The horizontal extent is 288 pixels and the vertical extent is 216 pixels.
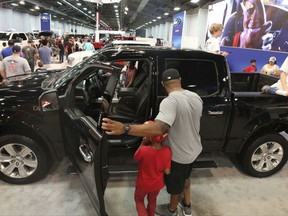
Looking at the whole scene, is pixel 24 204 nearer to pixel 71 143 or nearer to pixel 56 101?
pixel 71 143

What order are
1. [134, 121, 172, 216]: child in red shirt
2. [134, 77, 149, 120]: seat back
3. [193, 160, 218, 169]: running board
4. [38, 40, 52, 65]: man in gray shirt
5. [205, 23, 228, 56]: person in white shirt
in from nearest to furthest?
1. [134, 121, 172, 216]: child in red shirt
2. [134, 77, 149, 120]: seat back
3. [193, 160, 218, 169]: running board
4. [205, 23, 228, 56]: person in white shirt
5. [38, 40, 52, 65]: man in gray shirt

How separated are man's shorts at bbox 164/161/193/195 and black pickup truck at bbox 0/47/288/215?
2.26ft

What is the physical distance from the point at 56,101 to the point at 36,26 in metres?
44.0

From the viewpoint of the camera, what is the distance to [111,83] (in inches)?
86.5

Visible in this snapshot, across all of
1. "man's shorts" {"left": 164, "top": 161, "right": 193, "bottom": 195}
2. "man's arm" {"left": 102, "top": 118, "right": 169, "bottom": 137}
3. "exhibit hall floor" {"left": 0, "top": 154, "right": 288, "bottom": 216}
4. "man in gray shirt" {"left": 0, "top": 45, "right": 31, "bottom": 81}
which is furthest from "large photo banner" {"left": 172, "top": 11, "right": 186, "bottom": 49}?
"man's arm" {"left": 102, "top": 118, "right": 169, "bottom": 137}

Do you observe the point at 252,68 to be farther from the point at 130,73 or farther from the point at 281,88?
the point at 130,73

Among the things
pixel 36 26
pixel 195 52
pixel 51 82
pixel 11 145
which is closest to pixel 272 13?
pixel 195 52

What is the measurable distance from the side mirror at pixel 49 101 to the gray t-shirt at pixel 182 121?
4.32ft

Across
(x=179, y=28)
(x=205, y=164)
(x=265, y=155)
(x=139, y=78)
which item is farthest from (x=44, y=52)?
(x=179, y=28)

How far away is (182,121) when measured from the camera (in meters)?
2.19

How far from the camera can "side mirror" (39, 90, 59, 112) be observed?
2775mm

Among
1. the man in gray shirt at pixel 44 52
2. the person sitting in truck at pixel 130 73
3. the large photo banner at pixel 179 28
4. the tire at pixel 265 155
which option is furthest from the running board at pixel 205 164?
the large photo banner at pixel 179 28

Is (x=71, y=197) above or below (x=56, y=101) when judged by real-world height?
below

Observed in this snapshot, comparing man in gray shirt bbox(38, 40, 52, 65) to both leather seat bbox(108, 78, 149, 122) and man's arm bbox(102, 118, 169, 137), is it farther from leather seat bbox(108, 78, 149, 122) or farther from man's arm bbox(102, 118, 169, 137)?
man's arm bbox(102, 118, 169, 137)
